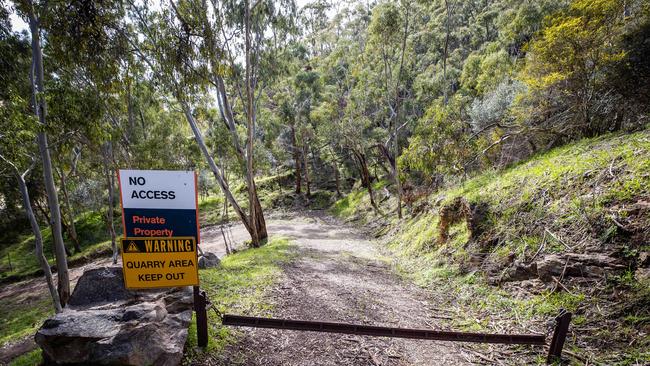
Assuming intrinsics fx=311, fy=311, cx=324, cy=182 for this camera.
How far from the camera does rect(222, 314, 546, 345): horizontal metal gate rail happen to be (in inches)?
120

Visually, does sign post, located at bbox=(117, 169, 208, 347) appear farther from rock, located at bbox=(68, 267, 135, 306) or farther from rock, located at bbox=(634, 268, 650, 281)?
rock, located at bbox=(634, 268, 650, 281)

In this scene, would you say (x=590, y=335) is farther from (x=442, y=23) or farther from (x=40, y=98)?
(x=442, y=23)

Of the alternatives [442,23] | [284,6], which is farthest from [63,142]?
[442,23]

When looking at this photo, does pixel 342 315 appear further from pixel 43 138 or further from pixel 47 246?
pixel 47 246

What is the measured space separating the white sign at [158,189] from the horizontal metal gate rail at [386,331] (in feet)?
4.25

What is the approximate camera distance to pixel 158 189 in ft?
10.1

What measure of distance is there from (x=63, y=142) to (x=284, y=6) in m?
A: 7.92

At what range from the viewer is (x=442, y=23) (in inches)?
1086

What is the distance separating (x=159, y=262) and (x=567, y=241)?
535 centimetres

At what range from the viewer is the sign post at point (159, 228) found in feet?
9.95

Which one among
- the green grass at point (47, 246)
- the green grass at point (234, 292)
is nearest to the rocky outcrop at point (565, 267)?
the green grass at point (234, 292)

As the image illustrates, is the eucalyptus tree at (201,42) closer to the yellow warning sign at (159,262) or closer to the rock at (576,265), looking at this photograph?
the yellow warning sign at (159,262)

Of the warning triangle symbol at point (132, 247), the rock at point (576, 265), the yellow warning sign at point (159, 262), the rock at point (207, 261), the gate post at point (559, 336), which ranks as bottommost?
the rock at point (207, 261)

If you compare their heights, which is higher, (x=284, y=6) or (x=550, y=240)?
(x=284, y=6)
